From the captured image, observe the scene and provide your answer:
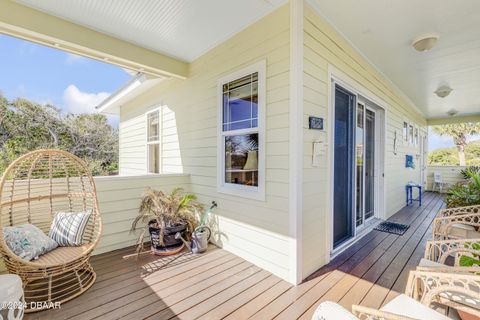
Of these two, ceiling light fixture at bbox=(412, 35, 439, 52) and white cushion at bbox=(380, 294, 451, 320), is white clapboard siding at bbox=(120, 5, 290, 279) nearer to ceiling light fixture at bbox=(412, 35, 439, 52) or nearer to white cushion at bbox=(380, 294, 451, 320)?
white cushion at bbox=(380, 294, 451, 320)

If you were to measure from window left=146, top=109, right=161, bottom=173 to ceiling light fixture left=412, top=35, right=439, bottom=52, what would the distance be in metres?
4.71

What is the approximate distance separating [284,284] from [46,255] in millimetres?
2319

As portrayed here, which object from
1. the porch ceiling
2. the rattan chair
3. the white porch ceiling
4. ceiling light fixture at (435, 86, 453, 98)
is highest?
the white porch ceiling

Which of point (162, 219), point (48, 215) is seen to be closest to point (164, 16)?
point (162, 219)

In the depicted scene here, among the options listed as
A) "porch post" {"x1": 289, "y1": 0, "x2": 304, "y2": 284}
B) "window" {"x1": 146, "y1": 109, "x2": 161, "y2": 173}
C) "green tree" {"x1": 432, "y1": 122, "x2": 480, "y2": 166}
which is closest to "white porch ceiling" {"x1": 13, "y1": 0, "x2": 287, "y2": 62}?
"porch post" {"x1": 289, "y1": 0, "x2": 304, "y2": 284}

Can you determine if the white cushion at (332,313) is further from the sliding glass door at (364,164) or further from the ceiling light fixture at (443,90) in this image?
the ceiling light fixture at (443,90)

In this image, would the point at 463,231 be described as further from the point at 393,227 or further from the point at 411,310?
the point at 393,227

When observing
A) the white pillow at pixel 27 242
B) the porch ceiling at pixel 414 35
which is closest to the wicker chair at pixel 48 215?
the white pillow at pixel 27 242

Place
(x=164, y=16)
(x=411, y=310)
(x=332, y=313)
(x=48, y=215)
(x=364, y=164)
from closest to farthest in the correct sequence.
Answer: (x=332, y=313) → (x=411, y=310) → (x=48, y=215) → (x=164, y=16) → (x=364, y=164)

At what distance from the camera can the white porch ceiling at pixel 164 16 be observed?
8.11ft

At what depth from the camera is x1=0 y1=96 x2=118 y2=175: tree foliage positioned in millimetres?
5801

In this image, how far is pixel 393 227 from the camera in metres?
4.18

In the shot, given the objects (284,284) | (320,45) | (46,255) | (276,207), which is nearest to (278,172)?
(276,207)

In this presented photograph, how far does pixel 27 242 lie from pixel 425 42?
16.6 feet
